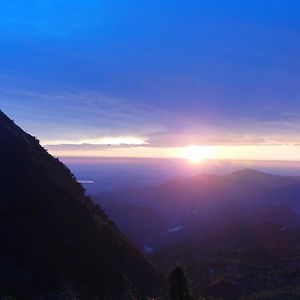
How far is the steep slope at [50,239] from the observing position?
119 ft

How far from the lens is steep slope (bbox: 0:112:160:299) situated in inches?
1432

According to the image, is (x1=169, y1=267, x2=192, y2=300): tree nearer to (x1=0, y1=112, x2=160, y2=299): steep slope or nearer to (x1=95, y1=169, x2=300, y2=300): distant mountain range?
(x1=95, y1=169, x2=300, y2=300): distant mountain range

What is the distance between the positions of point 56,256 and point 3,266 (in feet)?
19.4

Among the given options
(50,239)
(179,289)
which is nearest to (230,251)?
(50,239)

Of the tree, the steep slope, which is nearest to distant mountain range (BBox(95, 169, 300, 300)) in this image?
the tree

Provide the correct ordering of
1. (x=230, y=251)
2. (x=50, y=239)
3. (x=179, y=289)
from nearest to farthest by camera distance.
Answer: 1. (x=179, y=289)
2. (x=50, y=239)
3. (x=230, y=251)

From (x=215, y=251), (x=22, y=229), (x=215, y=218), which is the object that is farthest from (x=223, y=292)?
(x=215, y=218)

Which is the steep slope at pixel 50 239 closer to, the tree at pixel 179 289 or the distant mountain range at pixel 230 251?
the distant mountain range at pixel 230 251

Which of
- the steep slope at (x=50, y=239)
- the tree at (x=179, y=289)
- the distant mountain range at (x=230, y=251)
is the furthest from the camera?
the distant mountain range at (x=230, y=251)

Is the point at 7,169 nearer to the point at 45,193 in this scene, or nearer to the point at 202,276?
the point at 45,193

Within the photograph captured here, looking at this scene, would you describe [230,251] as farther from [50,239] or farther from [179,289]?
[179,289]

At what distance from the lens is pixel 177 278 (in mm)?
17406

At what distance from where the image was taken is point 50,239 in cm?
4166

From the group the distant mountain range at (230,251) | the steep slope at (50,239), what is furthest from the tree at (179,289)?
the steep slope at (50,239)
